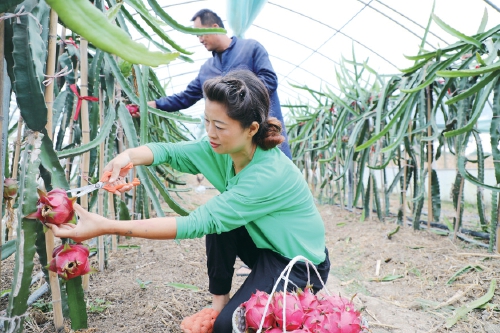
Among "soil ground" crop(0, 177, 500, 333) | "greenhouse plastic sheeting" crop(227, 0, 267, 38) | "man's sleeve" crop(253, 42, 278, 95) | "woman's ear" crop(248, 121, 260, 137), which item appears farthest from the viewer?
"greenhouse plastic sheeting" crop(227, 0, 267, 38)

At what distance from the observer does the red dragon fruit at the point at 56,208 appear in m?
0.60

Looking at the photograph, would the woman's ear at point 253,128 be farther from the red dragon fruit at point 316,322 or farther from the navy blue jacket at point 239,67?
the navy blue jacket at point 239,67

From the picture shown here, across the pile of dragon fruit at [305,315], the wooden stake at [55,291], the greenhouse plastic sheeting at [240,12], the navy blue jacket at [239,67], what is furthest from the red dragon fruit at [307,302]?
the greenhouse plastic sheeting at [240,12]

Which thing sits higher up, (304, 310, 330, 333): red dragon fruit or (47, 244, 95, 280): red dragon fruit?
(47, 244, 95, 280): red dragon fruit

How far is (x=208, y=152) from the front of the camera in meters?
1.06

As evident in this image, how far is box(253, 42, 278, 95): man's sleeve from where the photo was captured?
59.6 inches

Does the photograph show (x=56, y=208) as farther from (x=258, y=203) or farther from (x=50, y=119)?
(x=258, y=203)

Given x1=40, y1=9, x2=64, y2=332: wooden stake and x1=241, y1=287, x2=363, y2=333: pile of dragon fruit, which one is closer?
x1=241, y1=287, x2=363, y2=333: pile of dragon fruit

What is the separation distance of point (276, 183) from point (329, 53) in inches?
176

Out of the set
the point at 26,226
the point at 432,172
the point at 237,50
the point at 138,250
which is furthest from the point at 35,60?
the point at 432,172

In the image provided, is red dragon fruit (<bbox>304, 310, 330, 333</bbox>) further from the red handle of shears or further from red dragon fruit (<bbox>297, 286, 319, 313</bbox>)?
the red handle of shears

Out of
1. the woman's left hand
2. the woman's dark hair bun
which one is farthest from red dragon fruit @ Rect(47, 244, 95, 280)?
the woman's dark hair bun

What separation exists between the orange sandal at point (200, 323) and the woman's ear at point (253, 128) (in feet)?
1.67

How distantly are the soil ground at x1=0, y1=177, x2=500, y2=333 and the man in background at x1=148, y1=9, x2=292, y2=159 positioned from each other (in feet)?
2.04
